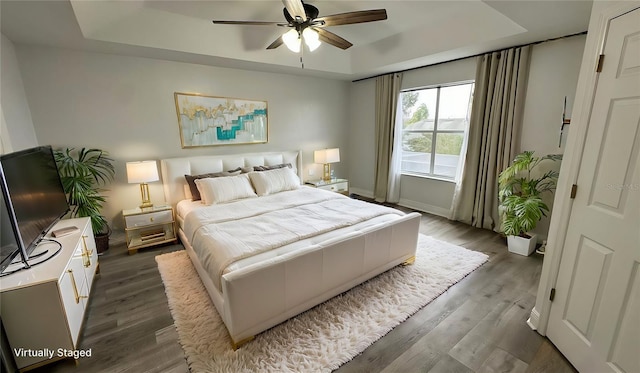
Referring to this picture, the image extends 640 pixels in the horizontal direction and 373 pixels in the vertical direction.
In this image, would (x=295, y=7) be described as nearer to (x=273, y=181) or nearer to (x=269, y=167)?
(x=273, y=181)

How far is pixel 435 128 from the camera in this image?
4395 millimetres

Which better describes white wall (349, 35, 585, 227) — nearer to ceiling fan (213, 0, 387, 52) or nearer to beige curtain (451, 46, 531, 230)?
beige curtain (451, 46, 531, 230)

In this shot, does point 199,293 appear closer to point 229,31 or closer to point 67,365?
point 67,365

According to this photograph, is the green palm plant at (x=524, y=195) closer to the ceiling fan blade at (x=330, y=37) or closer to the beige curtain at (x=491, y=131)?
the beige curtain at (x=491, y=131)

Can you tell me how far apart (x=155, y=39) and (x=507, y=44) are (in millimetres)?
4115

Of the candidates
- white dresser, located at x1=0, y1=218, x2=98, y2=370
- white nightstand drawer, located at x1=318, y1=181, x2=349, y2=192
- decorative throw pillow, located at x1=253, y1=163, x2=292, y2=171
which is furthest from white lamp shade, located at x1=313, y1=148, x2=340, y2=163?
white dresser, located at x1=0, y1=218, x2=98, y2=370

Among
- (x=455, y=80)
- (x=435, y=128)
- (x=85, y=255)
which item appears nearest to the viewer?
(x=85, y=255)

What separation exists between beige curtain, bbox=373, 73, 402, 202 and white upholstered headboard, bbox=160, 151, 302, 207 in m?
2.13

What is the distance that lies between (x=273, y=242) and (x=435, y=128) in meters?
3.57

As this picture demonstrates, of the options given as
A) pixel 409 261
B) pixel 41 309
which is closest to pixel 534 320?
pixel 409 261

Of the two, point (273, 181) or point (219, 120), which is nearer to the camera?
point (273, 181)

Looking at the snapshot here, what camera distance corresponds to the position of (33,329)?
1519 millimetres

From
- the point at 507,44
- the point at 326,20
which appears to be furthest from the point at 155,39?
the point at 507,44

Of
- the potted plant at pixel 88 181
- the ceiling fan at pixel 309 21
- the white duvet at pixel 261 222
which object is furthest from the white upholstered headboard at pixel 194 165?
the ceiling fan at pixel 309 21
